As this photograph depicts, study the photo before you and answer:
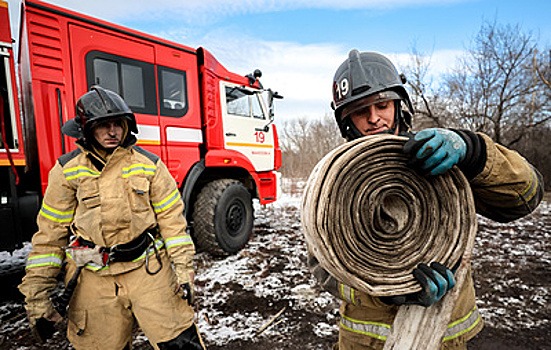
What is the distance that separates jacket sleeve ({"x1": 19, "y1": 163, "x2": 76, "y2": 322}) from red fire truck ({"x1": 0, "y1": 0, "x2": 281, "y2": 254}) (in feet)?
5.12

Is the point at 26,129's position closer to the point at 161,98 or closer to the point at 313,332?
the point at 161,98

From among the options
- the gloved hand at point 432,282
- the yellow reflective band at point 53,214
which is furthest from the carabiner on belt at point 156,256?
the gloved hand at point 432,282

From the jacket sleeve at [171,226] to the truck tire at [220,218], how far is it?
7.67 feet

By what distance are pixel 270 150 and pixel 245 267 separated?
85.6 inches

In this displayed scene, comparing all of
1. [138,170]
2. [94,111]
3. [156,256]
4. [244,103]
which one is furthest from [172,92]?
[156,256]

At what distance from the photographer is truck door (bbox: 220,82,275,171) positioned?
473 centimetres

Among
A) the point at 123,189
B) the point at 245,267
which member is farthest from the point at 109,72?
the point at 245,267

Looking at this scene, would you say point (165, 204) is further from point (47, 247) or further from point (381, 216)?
point (381, 216)

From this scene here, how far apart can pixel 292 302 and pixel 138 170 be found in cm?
222

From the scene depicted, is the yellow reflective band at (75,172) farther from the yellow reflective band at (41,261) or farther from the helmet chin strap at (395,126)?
the helmet chin strap at (395,126)

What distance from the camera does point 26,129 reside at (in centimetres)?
320

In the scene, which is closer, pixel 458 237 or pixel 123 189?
pixel 458 237

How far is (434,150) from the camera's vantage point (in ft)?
2.92

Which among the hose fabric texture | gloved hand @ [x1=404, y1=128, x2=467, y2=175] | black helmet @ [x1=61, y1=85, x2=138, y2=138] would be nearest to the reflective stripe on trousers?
the hose fabric texture
